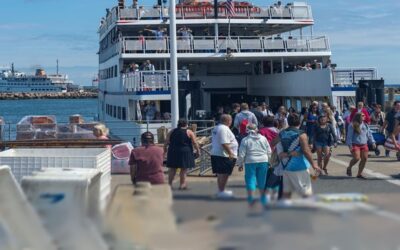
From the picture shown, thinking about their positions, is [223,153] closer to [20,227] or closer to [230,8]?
[20,227]

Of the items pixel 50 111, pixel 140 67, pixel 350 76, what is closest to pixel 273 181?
pixel 350 76

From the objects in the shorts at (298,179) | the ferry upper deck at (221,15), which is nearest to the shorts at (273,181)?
the shorts at (298,179)

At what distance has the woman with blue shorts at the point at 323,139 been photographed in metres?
13.8

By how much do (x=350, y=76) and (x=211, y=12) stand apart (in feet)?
27.7

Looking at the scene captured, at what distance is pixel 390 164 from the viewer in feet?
51.6

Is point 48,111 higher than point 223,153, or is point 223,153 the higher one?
point 48,111

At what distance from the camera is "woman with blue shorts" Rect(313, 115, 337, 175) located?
1382 cm

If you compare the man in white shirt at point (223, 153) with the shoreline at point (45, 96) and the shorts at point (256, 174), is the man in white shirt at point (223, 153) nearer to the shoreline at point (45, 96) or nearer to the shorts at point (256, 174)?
the shorts at point (256, 174)

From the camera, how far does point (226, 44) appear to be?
28.1 metres

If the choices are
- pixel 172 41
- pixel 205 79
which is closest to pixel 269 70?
pixel 205 79

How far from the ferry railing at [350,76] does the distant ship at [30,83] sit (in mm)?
170080

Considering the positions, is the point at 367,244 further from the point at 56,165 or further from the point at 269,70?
the point at 269,70

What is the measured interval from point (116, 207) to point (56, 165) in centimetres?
528

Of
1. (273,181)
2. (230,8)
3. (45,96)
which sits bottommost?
(273,181)
